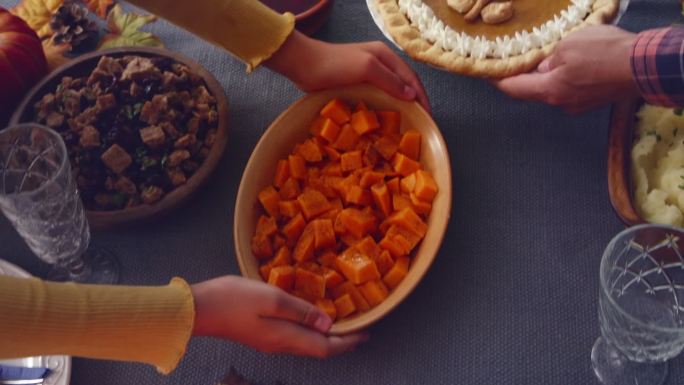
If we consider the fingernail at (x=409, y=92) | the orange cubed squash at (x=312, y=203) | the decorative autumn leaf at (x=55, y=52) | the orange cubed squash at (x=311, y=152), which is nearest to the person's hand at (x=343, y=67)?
the fingernail at (x=409, y=92)

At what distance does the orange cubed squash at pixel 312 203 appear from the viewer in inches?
43.9

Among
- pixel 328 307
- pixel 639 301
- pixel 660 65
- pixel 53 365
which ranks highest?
pixel 660 65

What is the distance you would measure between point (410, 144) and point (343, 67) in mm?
191

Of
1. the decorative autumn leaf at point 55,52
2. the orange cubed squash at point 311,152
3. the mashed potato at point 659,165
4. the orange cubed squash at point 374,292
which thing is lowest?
the orange cubed squash at point 374,292

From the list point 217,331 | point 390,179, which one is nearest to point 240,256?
point 217,331

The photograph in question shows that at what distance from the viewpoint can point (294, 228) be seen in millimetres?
1106

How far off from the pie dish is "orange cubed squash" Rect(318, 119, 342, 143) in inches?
8.9

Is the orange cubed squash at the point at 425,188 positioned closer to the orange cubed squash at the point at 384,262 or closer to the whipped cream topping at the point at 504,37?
the orange cubed squash at the point at 384,262

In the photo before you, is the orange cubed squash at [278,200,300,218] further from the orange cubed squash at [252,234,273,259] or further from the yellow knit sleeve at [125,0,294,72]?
the yellow knit sleeve at [125,0,294,72]

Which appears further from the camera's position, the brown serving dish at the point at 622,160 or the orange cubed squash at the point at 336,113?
the orange cubed squash at the point at 336,113

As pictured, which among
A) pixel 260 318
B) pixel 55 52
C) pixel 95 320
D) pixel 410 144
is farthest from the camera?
pixel 55 52

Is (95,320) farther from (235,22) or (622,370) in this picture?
(622,370)

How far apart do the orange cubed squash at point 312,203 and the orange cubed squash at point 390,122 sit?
7.0 inches

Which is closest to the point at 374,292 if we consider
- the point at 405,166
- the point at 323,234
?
the point at 323,234
